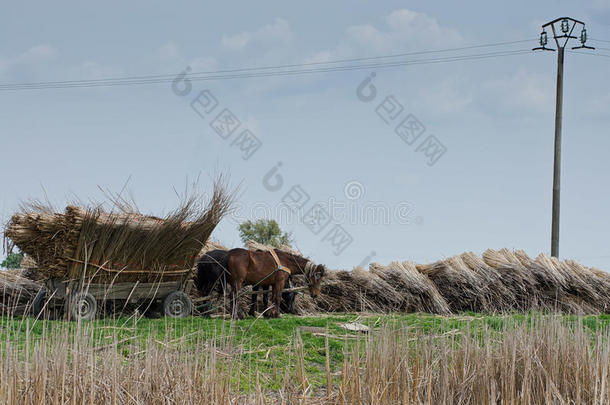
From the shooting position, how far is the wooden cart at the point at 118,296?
7652 millimetres

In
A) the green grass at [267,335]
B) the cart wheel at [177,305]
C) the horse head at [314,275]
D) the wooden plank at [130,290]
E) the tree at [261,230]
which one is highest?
the tree at [261,230]

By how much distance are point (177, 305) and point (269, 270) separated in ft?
4.45

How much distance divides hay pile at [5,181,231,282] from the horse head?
1736 mm

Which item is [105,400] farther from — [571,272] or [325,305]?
[571,272]

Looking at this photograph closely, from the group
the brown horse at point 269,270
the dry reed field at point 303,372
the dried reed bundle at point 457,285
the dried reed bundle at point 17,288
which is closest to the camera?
the dry reed field at point 303,372

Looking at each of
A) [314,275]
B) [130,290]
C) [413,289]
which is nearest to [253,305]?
[314,275]

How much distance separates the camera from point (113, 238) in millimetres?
7723

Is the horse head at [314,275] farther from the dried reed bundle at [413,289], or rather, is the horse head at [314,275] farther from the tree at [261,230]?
the tree at [261,230]

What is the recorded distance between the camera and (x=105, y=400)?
145 inches

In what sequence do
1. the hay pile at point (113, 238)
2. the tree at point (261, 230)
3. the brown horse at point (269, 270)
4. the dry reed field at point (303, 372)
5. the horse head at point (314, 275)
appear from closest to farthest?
the dry reed field at point (303, 372) → the hay pile at point (113, 238) → the brown horse at point (269, 270) → the horse head at point (314, 275) → the tree at point (261, 230)

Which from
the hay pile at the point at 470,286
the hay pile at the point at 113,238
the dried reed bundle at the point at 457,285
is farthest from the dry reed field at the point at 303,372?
the dried reed bundle at the point at 457,285

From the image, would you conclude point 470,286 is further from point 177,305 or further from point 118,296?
point 118,296

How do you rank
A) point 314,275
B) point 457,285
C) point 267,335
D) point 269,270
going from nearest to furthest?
point 267,335 < point 269,270 < point 314,275 < point 457,285

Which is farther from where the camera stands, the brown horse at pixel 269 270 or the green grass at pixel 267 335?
the brown horse at pixel 269 270
